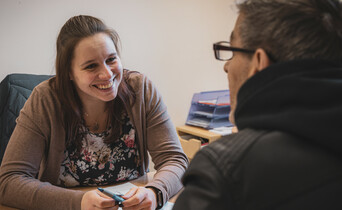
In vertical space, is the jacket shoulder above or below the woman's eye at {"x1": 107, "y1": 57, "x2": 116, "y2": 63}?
below

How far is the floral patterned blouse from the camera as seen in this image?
1.31 m

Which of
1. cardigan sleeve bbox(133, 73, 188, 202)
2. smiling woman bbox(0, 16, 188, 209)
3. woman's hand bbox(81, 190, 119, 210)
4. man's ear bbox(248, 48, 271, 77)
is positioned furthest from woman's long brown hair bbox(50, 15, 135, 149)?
man's ear bbox(248, 48, 271, 77)

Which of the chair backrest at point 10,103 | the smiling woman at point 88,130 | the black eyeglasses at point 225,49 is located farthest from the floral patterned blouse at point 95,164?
the black eyeglasses at point 225,49

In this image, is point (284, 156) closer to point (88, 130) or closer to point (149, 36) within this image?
point (88, 130)

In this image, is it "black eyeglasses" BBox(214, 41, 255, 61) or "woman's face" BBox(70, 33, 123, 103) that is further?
"woman's face" BBox(70, 33, 123, 103)

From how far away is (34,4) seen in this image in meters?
2.06

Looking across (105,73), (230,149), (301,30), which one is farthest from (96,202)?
(301,30)

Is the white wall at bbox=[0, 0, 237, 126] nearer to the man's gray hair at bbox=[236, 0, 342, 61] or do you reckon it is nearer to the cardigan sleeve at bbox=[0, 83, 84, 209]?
the cardigan sleeve at bbox=[0, 83, 84, 209]

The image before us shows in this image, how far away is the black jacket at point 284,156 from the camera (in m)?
0.43

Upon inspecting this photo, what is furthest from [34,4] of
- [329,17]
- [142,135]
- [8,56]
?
[329,17]

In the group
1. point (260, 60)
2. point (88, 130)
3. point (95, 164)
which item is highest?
point (260, 60)

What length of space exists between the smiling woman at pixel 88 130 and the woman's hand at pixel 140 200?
0.6 inches

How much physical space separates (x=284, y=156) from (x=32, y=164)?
1038mm

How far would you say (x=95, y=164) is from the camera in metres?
1.31
